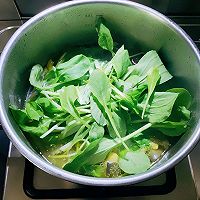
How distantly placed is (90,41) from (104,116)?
0.23m

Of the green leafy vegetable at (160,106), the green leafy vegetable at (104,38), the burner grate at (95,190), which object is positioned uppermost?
the green leafy vegetable at (104,38)

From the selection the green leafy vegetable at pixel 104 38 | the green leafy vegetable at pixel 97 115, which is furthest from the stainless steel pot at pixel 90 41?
the green leafy vegetable at pixel 97 115

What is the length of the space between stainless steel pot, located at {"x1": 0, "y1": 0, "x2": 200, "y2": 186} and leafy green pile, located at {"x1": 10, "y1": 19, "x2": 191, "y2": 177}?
38 mm

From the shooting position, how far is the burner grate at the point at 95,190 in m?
0.79

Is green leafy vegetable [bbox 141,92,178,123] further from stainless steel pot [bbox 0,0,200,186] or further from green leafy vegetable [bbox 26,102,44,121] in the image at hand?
green leafy vegetable [bbox 26,102,44,121]

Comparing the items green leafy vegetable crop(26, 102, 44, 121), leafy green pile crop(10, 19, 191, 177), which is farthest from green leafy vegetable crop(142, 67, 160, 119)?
green leafy vegetable crop(26, 102, 44, 121)

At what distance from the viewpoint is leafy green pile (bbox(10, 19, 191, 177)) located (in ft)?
2.37

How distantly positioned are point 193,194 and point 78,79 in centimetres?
37

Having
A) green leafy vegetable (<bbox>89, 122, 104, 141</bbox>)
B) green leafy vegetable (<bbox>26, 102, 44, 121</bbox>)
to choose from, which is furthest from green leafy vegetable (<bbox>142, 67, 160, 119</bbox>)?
green leafy vegetable (<bbox>26, 102, 44, 121</bbox>)

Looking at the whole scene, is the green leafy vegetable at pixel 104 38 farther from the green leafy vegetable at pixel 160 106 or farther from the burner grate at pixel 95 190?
the burner grate at pixel 95 190

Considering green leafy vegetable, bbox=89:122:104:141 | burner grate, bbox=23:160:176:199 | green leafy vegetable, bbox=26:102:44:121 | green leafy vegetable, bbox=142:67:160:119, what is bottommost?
burner grate, bbox=23:160:176:199

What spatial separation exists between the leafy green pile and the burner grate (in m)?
0.07

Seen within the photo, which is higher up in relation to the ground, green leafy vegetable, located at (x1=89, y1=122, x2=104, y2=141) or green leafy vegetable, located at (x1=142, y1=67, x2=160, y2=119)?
green leafy vegetable, located at (x1=142, y1=67, x2=160, y2=119)

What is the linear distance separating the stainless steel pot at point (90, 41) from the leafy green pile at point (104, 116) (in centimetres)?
4
